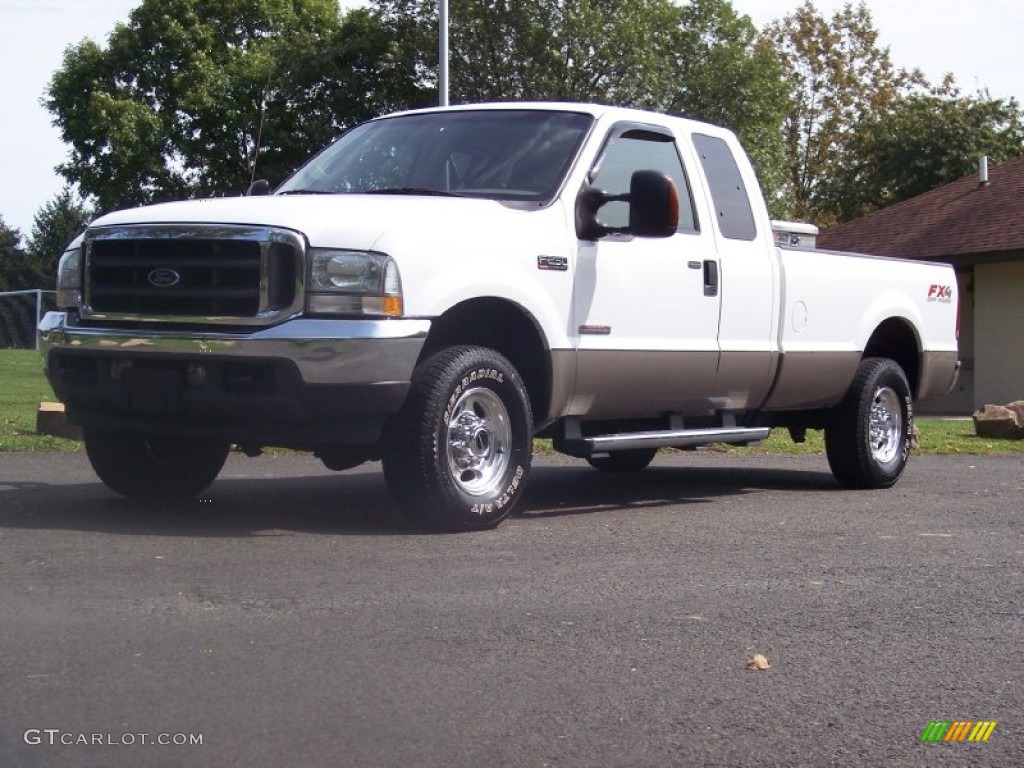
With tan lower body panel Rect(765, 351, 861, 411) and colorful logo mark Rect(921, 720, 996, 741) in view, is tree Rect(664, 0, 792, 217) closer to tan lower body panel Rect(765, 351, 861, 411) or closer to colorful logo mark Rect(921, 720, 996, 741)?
tan lower body panel Rect(765, 351, 861, 411)

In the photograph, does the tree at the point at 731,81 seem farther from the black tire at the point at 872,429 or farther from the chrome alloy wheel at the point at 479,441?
the chrome alloy wheel at the point at 479,441

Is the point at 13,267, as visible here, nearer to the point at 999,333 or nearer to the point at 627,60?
the point at 627,60

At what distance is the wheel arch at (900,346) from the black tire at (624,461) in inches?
67.5

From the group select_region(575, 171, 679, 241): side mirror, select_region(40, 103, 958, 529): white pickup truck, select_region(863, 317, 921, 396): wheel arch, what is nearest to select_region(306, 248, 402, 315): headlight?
select_region(40, 103, 958, 529): white pickup truck

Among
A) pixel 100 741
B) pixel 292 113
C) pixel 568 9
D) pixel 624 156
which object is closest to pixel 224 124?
pixel 292 113

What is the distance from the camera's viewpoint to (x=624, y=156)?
8609 millimetres

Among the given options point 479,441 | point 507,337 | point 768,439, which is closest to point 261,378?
point 479,441

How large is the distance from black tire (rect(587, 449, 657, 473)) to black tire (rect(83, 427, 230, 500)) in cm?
348

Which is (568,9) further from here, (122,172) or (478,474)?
(478,474)

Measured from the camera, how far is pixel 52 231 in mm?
89625

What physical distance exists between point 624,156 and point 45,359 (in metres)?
→ 3.30

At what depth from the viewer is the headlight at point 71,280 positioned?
7.56 metres

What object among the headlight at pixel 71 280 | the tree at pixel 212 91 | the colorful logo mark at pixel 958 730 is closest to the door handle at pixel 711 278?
the headlight at pixel 71 280

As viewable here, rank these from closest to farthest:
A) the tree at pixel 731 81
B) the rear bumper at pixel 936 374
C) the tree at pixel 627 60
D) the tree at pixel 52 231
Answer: the rear bumper at pixel 936 374, the tree at pixel 627 60, the tree at pixel 731 81, the tree at pixel 52 231
